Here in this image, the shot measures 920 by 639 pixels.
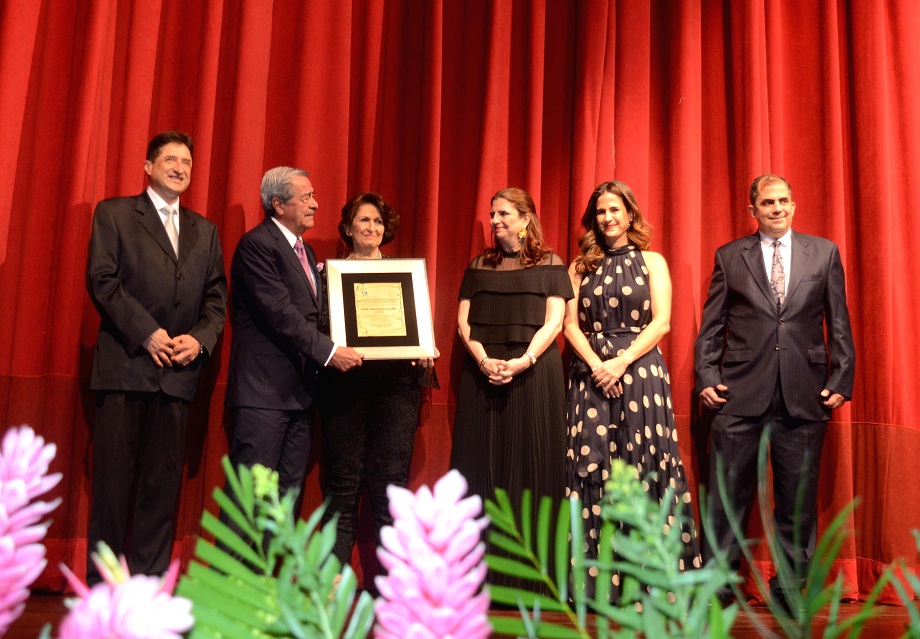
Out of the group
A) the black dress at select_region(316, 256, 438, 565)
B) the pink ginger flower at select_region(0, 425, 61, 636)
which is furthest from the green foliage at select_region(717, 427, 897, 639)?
the black dress at select_region(316, 256, 438, 565)

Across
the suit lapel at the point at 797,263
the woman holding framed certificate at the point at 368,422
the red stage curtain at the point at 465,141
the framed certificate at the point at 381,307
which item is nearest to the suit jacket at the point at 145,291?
the red stage curtain at the point at 465,141

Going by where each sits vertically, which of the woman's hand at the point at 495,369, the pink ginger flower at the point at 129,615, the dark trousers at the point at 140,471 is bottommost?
the dark trousers at the point at 140,471

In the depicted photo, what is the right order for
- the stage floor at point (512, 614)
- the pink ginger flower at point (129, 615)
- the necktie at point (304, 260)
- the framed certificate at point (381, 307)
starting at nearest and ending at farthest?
the pink ginger flower at point (129, 615) → the stage floor at point (512, 614) → the framed certificate at point (381, 307) → the necktie at point (304, 260)

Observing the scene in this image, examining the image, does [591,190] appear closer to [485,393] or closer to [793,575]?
[485,393]

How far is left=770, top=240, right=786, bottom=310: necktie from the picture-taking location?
11.1ft

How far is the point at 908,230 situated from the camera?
12.6 ft

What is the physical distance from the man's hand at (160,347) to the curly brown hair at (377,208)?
85 cm

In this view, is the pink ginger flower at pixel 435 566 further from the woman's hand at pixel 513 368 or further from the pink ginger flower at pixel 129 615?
the woman's hand at pixel 513 368

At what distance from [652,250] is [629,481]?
11.8 feet

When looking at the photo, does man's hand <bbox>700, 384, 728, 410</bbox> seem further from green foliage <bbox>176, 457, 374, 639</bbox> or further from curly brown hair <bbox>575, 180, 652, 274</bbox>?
green foliage <bbox>176, 457, 374, 639</bbox>

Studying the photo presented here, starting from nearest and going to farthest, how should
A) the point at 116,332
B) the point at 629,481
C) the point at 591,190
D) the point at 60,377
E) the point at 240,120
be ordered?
the point at 629,481, the point at 116,332, the point at 60,377, the point at 240,120, the point at 591,190

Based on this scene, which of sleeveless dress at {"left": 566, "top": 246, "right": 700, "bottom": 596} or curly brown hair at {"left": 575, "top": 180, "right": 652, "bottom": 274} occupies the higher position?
curly brown hair at {"left": 575, "top": 180, "right": 652, "bottom": 274}

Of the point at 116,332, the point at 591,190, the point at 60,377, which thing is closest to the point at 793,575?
the point at 116,332

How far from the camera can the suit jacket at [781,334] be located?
3332 mm
